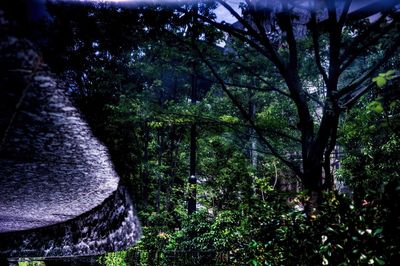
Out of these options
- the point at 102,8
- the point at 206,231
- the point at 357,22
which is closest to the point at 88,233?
the point at 102,8

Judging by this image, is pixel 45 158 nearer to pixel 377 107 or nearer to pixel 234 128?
pixel 377 107

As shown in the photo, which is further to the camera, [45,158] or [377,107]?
[377,107]

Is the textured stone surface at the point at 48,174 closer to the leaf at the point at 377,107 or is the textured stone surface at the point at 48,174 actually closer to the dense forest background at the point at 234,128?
the dense forest background at the point at 234,128

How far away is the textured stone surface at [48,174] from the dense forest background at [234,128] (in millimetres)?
61

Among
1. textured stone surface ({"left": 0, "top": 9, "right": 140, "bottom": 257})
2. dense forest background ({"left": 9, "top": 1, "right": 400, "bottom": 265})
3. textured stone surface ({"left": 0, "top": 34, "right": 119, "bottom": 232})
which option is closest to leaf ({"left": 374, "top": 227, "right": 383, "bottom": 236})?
dense forest background ({"left": 9, "top": 1, "right": 400, "bottom": 265})

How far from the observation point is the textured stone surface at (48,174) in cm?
76

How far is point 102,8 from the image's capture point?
15.9 feet

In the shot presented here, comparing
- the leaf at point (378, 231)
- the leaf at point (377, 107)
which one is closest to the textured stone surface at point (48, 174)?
the leaf at point (378, 231)

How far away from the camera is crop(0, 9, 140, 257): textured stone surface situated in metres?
0.76

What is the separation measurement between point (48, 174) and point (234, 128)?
6.12m

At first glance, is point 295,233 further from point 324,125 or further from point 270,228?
point 324,125

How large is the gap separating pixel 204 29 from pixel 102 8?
2011 millimetres

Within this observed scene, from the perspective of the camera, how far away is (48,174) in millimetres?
1362

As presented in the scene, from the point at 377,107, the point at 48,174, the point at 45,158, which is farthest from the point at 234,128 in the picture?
the point at 45,158
